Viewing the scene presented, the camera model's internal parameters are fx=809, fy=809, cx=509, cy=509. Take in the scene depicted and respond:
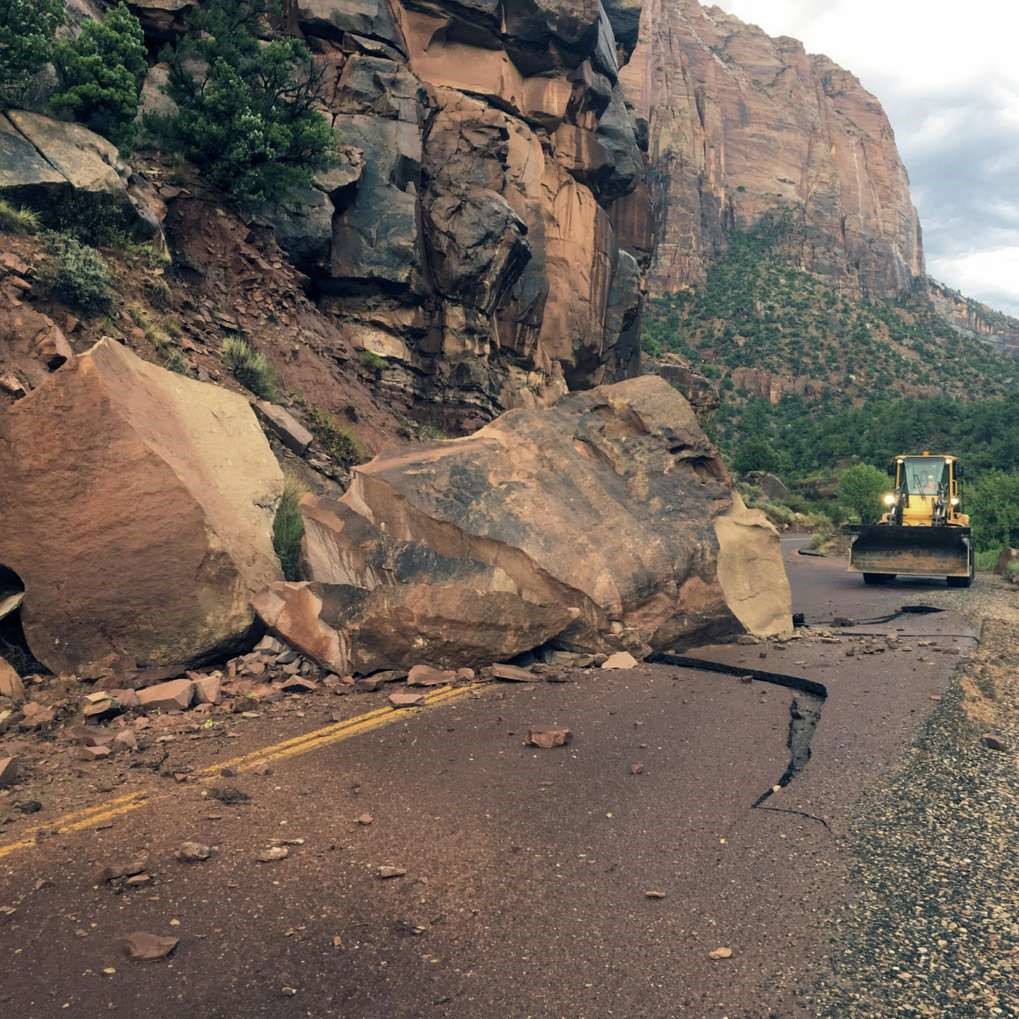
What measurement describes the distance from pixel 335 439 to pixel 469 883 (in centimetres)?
1304

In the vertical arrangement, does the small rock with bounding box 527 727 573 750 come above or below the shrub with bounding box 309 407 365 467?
below

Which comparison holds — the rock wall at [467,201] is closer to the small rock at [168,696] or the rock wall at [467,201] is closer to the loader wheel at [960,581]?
the loader wheel at [960,581]

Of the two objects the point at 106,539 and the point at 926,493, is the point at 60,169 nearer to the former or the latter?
the point at 106,539

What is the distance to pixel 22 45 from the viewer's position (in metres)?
13.6

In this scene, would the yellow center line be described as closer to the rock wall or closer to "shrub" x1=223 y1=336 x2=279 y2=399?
"shrub" x1=223 y1=336 x2=279 y2=399

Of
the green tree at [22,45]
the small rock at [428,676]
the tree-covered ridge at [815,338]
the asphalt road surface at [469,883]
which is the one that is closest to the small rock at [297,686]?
the small rock at [428,676]

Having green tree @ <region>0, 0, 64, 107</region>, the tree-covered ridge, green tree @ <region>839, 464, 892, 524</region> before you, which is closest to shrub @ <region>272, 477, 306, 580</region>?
green tree @ <region>0, 0, 64, 107</region>

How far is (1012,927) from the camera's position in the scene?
347 centimetres

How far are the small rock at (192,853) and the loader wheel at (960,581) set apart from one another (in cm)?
1833

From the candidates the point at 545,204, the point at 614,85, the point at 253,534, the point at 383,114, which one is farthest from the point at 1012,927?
the point at 614,85

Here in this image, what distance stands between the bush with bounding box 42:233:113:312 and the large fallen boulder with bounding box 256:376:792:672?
5.75 meters

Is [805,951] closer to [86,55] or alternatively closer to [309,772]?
[309,772]

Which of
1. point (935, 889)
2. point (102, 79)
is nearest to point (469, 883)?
point (935, 889)

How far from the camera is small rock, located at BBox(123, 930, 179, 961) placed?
3129 mm
